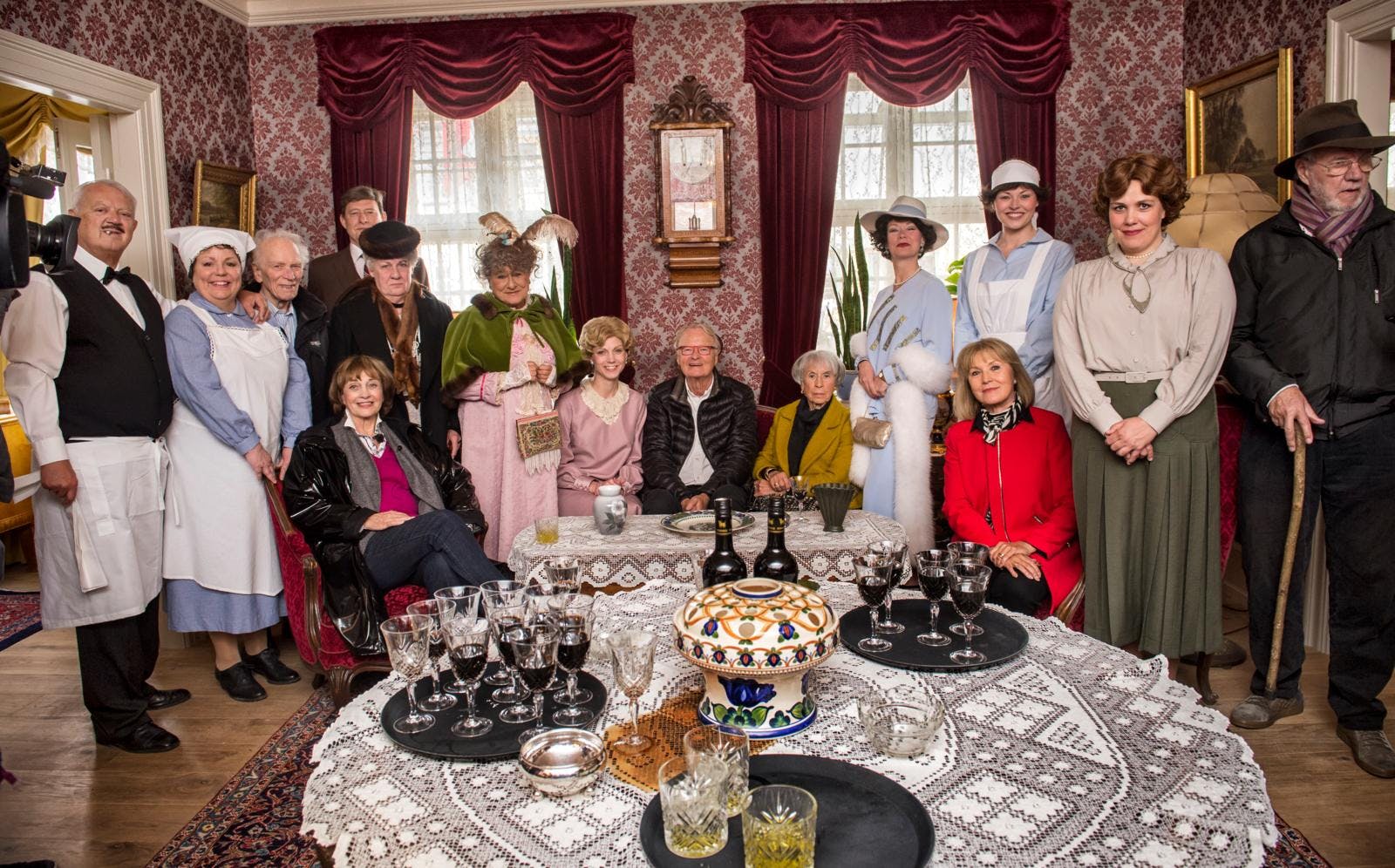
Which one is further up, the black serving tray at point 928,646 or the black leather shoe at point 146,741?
the black serving tray at point 928,646

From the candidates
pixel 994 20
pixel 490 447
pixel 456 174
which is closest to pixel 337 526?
pixel 490 447

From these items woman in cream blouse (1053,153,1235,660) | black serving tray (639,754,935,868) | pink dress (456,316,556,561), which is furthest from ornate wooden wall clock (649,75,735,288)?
black serving tray (639,754,935,868)

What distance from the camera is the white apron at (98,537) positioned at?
10.00ft

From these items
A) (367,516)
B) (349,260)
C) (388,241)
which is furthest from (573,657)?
(349,260)

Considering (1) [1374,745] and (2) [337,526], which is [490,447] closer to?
(2) [337,526]

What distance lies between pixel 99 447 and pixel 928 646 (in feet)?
8.74

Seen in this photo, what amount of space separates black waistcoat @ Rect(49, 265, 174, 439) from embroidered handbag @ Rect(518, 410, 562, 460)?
1321 millimetres

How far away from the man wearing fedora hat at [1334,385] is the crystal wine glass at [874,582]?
159 cm

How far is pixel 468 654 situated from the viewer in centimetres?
169

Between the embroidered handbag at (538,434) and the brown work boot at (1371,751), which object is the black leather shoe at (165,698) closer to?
the embroidered handbag at (538,434)

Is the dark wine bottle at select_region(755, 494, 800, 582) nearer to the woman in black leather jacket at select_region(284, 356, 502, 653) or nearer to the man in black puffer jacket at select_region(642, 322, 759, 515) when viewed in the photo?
the woman in black leather jacket at select_region(284, 356, 502, 653)

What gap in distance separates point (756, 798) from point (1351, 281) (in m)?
2.53

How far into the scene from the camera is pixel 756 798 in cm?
127

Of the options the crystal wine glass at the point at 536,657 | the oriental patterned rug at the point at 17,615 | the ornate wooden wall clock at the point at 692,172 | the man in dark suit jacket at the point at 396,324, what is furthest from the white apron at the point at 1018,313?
the oriental patterned rug at the point at 17,615
